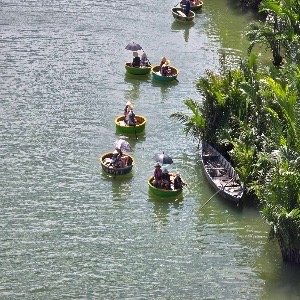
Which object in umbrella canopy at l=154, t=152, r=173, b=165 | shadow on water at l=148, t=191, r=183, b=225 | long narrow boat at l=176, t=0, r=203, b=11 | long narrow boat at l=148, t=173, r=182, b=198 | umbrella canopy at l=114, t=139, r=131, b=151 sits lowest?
long narrow boat at l=176, t=0, r=203, b=11

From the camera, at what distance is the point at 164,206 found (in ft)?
107

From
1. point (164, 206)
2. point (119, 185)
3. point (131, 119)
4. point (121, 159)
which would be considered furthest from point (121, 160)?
point (131, 119)

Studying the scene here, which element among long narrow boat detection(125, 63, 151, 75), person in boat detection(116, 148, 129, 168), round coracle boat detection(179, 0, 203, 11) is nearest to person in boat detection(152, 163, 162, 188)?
person in boat detection(116, 148, 129, 168)

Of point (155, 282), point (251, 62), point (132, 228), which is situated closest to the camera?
point (155, 282)

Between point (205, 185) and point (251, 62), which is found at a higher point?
point (251, 62)

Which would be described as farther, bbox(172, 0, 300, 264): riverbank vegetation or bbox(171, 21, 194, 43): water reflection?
bbox(171, 21, 194, 43): water reflection

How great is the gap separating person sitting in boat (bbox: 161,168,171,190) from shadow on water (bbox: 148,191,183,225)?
0.49 m

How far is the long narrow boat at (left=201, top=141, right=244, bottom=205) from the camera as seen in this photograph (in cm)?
3281

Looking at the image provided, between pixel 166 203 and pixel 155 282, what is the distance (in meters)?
5.67

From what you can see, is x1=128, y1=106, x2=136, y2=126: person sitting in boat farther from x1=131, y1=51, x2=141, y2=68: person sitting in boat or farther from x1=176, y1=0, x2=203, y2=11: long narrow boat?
x1=176, y1=0, x2=203, y2=11: long narrow boat

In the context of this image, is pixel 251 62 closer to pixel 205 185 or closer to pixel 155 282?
pixel 205 185

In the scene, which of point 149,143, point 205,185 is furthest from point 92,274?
point 149,143

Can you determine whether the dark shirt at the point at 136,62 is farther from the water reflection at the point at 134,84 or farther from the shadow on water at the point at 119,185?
the shadow on water at the point at 119,185

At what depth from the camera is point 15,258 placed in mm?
28641
